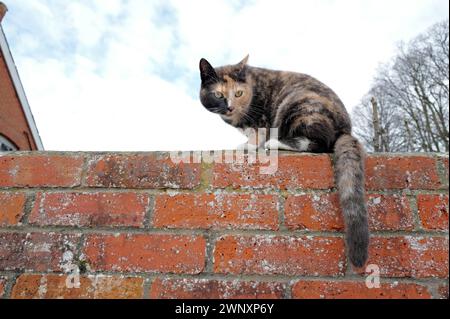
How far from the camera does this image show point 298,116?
1.42 m

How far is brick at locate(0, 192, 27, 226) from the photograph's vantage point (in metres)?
1.01

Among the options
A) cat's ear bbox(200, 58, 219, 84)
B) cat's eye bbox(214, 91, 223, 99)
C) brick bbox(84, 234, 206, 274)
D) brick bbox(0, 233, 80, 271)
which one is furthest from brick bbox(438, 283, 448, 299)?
cat's ear bbox(200, 58, 219, 84)

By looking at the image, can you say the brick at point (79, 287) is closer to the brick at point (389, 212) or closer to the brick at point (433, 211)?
the brick at point (389, 212)

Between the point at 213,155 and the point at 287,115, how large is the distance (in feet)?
1.85

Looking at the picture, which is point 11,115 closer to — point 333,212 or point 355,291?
point 333,212

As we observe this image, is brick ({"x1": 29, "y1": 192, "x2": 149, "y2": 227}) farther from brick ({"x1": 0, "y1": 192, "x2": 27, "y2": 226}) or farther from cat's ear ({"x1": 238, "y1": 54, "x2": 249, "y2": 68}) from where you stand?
cat's ear ({"x1": 238, "y1": 54, "x2": 249, "y2": 68})

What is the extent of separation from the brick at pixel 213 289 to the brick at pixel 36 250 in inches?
11.0

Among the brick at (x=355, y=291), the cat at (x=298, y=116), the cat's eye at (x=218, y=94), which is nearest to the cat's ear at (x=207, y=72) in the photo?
the cat at (x=298, y=116)

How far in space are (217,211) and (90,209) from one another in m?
0.38

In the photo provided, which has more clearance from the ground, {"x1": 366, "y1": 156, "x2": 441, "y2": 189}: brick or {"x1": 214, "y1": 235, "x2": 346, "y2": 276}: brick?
{"x1": 366, "y1": 156, "x2": 441, "y2": 189}: brick

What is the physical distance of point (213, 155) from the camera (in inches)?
41.6
